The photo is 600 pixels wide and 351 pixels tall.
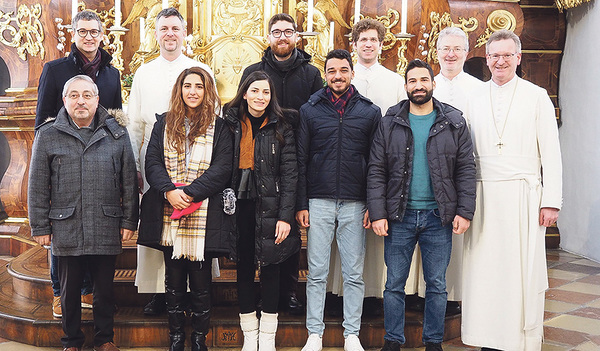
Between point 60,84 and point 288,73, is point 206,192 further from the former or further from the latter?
point 60,84

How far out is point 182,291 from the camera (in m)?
3.47

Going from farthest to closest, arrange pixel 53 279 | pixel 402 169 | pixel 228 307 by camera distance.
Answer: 1. pixel 228 307
2. pixel 53 279
3. pixel 402 169

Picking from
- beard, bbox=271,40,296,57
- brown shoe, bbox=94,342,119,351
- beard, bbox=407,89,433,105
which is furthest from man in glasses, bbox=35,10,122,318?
beard, bbox=407,89,433,105

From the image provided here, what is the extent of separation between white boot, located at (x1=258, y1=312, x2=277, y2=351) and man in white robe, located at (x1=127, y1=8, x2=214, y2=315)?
79 cm

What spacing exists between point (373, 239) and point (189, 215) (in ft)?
4.15

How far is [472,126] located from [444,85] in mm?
561

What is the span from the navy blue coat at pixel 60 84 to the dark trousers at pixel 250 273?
1.14 m

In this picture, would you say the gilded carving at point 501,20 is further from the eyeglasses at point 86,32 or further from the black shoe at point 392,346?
the eyeglasses at point 86,32

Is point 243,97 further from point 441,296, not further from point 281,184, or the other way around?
point 441,296

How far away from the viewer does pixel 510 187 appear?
3.49 meters

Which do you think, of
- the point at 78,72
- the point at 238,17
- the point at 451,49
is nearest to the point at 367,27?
the point at 451,49

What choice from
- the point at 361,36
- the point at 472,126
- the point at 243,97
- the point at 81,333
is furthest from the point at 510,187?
the point at 81,333

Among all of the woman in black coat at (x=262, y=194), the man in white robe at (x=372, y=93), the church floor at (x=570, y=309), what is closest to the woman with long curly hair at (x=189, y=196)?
the woman in black coat at (x=262, y=194)

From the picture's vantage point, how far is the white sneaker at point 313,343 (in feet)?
11.4
